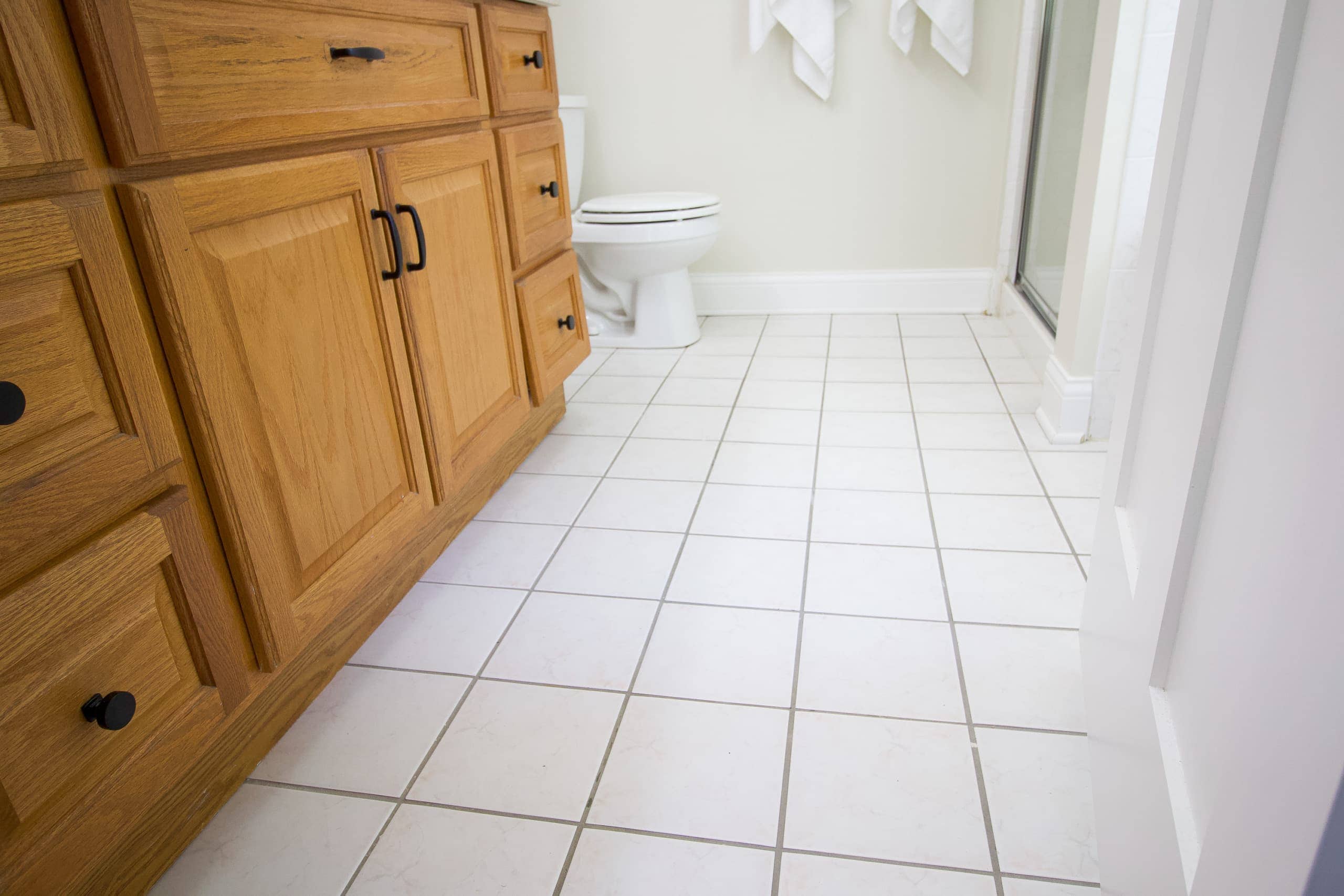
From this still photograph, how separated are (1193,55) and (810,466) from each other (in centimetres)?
107

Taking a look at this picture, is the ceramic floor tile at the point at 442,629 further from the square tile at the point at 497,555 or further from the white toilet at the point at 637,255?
the white toilet at the point at 637,255

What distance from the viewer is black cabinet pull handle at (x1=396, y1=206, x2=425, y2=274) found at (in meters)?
1.13

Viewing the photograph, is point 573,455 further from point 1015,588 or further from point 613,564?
point 1015,588

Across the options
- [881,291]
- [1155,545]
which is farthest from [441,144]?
[881,291]

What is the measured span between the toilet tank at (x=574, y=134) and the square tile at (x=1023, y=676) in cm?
184

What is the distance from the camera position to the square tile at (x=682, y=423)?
1911 mm

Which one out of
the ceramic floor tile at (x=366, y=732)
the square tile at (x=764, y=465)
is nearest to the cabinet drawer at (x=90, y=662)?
the ceramic floor tile at (x=366, y=732)

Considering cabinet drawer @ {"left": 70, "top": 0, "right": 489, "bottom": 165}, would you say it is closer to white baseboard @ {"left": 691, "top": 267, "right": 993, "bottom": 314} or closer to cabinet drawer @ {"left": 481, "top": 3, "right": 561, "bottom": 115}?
cabinet drawer @ {"left": 481, "top": 3, "right": 561, "bottom": 115}

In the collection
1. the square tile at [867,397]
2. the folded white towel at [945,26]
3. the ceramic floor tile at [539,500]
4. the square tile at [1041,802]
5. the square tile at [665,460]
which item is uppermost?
the folded white towel at [945,26]

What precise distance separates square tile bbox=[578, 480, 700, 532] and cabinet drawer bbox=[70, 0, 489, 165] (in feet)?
2.42

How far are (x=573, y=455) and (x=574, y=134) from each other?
1274 millimetres

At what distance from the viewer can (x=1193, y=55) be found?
74cm

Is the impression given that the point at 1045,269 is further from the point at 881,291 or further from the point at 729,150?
the point at 729,150

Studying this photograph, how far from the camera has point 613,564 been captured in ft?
4.62
